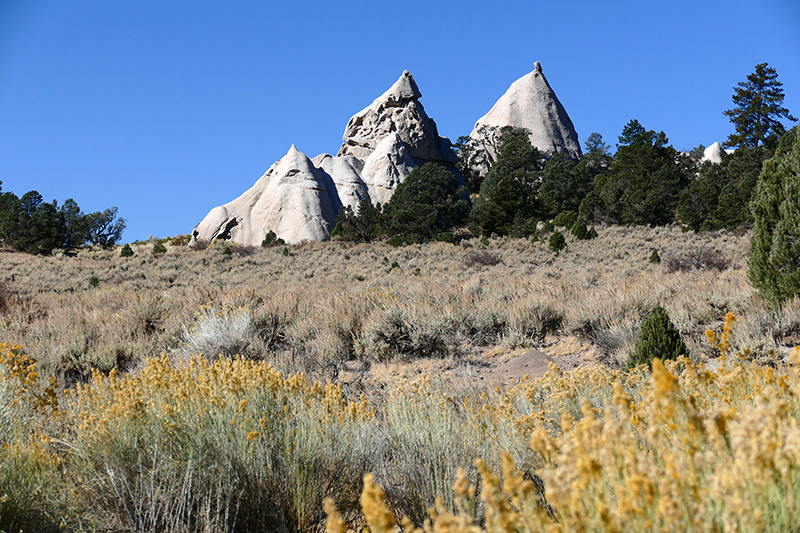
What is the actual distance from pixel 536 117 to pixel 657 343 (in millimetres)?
61429

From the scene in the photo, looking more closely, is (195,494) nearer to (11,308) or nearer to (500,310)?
(500,310)

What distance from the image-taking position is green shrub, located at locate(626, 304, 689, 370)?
5.00 meters

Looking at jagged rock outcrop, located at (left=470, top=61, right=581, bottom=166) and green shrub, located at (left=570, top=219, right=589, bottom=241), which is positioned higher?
jagged rock outcrop, located at (left=470, top=61, right=581, bottom=166)

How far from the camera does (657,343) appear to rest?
505cm

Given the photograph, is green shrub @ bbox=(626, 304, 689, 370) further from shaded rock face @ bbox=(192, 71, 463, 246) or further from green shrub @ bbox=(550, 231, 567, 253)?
shaded rock face @ bbox=(192, 71, 463, 246)

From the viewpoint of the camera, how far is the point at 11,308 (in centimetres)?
990

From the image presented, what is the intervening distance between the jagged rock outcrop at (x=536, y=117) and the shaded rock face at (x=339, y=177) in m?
9.76

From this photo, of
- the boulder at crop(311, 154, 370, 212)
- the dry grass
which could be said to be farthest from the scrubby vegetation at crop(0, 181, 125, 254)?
the dry grass

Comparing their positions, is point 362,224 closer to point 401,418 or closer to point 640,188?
point 640,188

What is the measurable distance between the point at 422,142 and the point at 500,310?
4675 centimetres

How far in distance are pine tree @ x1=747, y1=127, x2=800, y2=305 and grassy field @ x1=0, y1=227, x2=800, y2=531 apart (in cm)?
40

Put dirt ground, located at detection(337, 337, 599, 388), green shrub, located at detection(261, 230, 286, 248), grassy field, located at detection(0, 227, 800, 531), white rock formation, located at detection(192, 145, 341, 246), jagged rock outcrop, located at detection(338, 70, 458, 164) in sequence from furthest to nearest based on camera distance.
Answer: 1. jagged rock outcrop, located at detection(338, 70, 458, 164)
2. white rock formation, located at detection(192, 145, 341, 246)
3. green shrub, located at detection(261, 230, 286, 248)
4. dirt ground, located at detection(337, 337, 599, 388)
5. grassy field, located at detection(0, 227, 800, 531)

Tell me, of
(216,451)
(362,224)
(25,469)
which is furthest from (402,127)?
(25,469)

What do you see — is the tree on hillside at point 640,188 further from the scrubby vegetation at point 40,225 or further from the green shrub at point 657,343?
the scrubby vegetation at point 40,225
